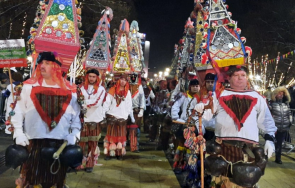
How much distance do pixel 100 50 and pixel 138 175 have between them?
3.30m

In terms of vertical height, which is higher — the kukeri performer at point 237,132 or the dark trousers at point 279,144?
the kukeri performer at point 237,132

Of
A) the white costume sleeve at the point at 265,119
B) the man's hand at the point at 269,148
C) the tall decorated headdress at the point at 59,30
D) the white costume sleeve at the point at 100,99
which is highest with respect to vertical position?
the tall decorated headdress at the point at 59,30

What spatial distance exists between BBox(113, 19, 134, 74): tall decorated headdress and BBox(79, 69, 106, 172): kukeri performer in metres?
2.15

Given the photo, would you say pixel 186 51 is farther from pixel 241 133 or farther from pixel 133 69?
pixel 241 133

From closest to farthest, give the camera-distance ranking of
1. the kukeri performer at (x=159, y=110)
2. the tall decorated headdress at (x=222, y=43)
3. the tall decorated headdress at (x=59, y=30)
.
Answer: the tall decorated headdress at (x=222, y=43) → the tall decorated headdress at (x=59, y=30) → the kukeri performer at (x=159, y=110)

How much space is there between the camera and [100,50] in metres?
7.21

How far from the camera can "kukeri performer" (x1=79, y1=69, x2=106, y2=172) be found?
19.5 ft

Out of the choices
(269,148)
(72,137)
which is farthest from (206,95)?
(72,137)

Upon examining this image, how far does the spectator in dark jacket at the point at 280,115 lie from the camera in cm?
766

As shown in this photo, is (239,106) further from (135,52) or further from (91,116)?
(135,52)

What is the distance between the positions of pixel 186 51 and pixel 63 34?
365cm

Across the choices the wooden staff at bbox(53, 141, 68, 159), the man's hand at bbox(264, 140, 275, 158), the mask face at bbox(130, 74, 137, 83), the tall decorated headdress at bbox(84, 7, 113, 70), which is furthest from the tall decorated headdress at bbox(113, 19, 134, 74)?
the man's hand at bbox(264, 140, 275, 158)

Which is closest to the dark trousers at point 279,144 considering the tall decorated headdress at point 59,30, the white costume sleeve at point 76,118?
the tall decorated headdress at point 59,30

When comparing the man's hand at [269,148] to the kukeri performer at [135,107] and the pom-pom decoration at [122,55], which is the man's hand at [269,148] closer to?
the kukeri performer at [135,107]
